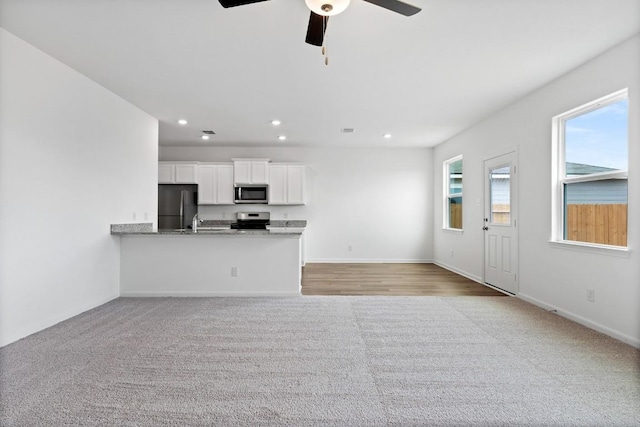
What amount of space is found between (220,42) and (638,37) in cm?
344

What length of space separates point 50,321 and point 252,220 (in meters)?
4.31

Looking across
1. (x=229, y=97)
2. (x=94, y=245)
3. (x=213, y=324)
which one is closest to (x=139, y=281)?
(x=94, y=245)

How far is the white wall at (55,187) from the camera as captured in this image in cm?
281

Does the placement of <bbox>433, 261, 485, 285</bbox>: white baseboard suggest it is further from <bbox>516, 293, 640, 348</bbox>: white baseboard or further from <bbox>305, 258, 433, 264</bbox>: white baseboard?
<bbox>516, 293, 640, 348</bbox>: white baseboard

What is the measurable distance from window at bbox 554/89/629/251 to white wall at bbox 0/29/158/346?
5.17 m

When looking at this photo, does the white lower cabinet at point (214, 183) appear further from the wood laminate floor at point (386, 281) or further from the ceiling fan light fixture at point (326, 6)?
the ceiling fan light fixture at point (326, 6)

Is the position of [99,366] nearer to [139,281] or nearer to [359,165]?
[139,281]

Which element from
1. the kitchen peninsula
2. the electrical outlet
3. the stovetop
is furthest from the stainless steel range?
the electrical outlet

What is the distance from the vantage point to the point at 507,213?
4.70 m

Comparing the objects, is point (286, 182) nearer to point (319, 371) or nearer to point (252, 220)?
point (252, 220)

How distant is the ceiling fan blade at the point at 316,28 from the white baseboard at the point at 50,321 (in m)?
3.39

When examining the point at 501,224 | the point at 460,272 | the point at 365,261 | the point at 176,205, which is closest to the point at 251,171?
the point at 176,205

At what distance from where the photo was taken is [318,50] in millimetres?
3010

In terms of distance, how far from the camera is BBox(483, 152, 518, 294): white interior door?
177 inches
